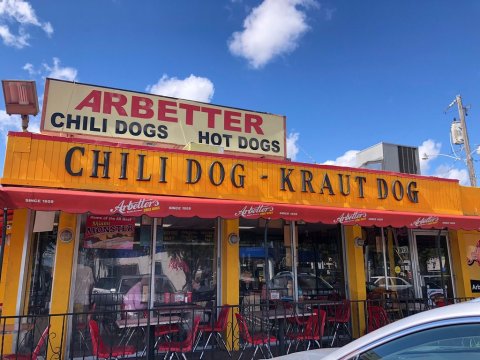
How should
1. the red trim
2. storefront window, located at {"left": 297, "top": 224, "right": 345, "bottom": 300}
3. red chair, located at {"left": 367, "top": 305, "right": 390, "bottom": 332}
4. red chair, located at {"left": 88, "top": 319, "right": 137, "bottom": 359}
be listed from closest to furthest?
red chair, located at {"left": 88, "top": 319, "right": 137, "bottom": 359} → the red trim → red chair, located at {"left": 367, "top": 305, "right": 390, "bottom": 332} → storefront window, located at {"left": 297, "top": 224, "right": 345, "bottom": 300}

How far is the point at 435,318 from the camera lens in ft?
6.94

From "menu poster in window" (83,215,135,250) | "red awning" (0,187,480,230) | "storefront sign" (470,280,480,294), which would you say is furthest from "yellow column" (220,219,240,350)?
"storefront sign" (470,280,480,294)

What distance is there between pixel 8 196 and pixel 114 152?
7.17 ft

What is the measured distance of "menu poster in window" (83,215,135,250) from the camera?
7.57 meters

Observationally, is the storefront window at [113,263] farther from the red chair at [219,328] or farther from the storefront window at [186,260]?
the red chair at [219,328]

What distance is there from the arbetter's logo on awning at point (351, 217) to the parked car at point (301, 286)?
2.18 meters

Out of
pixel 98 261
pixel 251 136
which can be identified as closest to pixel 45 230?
pixel 98 261

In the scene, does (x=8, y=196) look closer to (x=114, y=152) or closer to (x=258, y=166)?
(x=114, y=152)

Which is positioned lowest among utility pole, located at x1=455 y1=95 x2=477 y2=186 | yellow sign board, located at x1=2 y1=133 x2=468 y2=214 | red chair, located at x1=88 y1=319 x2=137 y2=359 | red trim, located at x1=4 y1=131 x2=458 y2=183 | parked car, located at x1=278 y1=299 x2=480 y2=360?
red chair, located at x1=88 y1=319 x2=137 y2=359

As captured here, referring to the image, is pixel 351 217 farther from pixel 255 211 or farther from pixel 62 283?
pixel 62 283

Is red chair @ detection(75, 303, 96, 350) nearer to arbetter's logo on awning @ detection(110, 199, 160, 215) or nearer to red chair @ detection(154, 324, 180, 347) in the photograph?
red chair @ detection(154, 324, 180, 347)

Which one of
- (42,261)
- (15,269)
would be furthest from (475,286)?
(15,269)

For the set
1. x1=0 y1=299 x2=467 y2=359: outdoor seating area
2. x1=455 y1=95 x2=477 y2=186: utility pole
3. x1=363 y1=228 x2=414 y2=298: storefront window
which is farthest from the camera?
x1=455 y1=95 x2=477 y2=186: utility pole

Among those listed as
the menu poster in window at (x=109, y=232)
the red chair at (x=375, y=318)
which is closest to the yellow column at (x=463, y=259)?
the red chair at (x=375, y=318)
